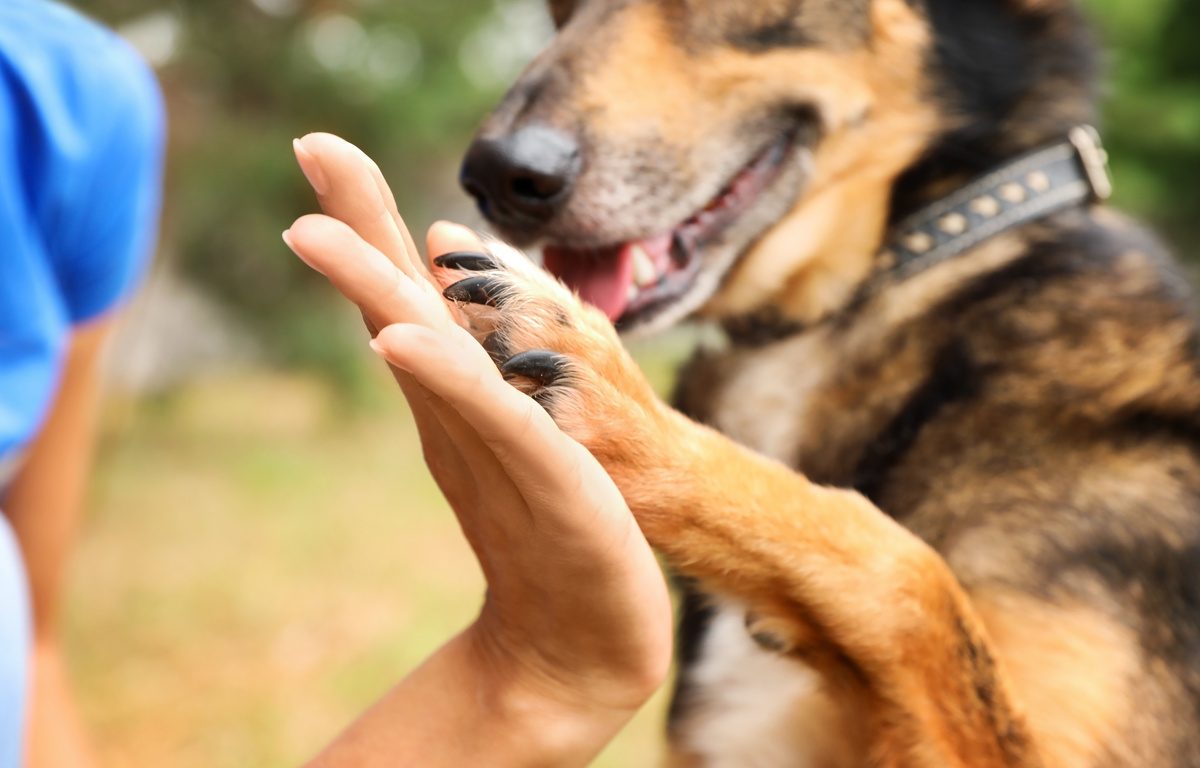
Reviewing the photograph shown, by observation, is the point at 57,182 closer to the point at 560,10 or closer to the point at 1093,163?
the point at 560,10

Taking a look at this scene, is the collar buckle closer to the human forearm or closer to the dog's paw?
the dog's paw

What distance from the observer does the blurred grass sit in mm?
4426

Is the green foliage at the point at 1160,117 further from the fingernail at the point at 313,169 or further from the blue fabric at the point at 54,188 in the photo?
the fingernail at the point at 313,169

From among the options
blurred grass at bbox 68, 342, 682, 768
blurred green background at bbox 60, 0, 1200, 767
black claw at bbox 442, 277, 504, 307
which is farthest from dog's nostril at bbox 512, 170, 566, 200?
blurred green background at bbox 60, 0, 1200, 767

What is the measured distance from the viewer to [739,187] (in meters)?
1.94

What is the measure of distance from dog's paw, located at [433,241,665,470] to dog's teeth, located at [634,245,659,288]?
757 millimetres

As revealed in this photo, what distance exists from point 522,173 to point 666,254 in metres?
0.34

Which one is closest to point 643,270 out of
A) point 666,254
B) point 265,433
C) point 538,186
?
point 666,254

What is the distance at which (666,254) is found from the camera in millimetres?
1958

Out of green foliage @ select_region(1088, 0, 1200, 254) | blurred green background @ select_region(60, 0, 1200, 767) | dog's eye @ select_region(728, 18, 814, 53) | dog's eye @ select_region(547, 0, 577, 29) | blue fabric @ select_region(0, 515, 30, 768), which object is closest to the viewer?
blue fabric @ select_region(0, 515, 30, 768)

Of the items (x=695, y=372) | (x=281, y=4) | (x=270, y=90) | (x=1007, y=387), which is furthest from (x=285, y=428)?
(x=1007, y=387)

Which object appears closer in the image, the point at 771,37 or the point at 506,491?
the point at 506,491

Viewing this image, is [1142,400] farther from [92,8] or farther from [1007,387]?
[92,8]

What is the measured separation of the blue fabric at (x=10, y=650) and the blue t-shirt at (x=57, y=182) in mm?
303
